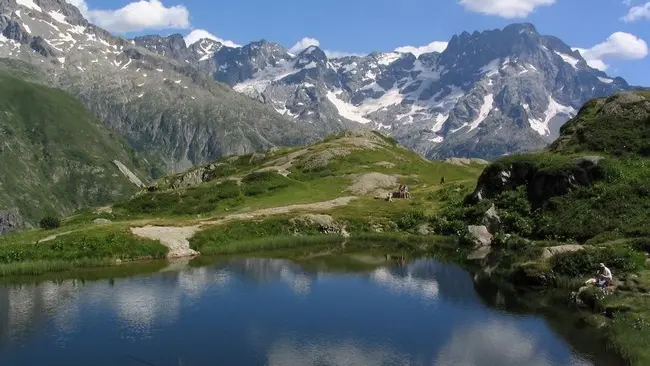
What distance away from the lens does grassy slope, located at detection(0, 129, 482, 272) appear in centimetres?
9400

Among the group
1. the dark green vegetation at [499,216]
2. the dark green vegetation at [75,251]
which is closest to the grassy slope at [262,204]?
the dark green vegetation at [75,251]

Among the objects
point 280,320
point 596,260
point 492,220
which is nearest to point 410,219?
point 492,220

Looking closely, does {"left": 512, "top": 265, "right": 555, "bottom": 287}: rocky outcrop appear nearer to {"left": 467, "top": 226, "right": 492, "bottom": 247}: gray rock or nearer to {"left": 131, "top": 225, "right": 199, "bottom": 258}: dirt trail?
{"left": 467, "top": 226, "right": 492, "bottom": 247}: gray rock

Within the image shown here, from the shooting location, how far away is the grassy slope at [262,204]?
3701 inches

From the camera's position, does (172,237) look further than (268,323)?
Yes

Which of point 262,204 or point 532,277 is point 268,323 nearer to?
point 532,277

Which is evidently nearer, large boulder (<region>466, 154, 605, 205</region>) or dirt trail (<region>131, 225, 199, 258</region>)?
dirt trail (<region>131, 225, 199, 258</region>)

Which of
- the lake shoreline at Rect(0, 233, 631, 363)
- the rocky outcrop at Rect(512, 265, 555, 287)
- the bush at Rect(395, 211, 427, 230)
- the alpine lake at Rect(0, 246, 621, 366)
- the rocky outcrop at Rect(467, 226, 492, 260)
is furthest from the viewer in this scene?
the bush at Rect(395, 211, 427, 230)

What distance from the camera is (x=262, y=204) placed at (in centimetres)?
12950

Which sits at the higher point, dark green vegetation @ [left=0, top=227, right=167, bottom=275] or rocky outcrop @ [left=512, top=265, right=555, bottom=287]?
dark green vegetation @ [left=0, top=227, right=167, bottom=275]

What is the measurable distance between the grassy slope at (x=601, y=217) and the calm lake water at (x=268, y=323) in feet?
22.0

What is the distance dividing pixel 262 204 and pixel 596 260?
76554mm

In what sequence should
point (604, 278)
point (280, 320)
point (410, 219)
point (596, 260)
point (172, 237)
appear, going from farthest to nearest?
1. point (410, 219)
2. point (172, 237)
3. point (596, 260)
4. point (604, 278)
5. point (280, 320)

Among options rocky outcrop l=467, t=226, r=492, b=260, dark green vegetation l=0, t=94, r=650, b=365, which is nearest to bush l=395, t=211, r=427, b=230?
dark green vegetation l=0, t=94, r=650, b=365
